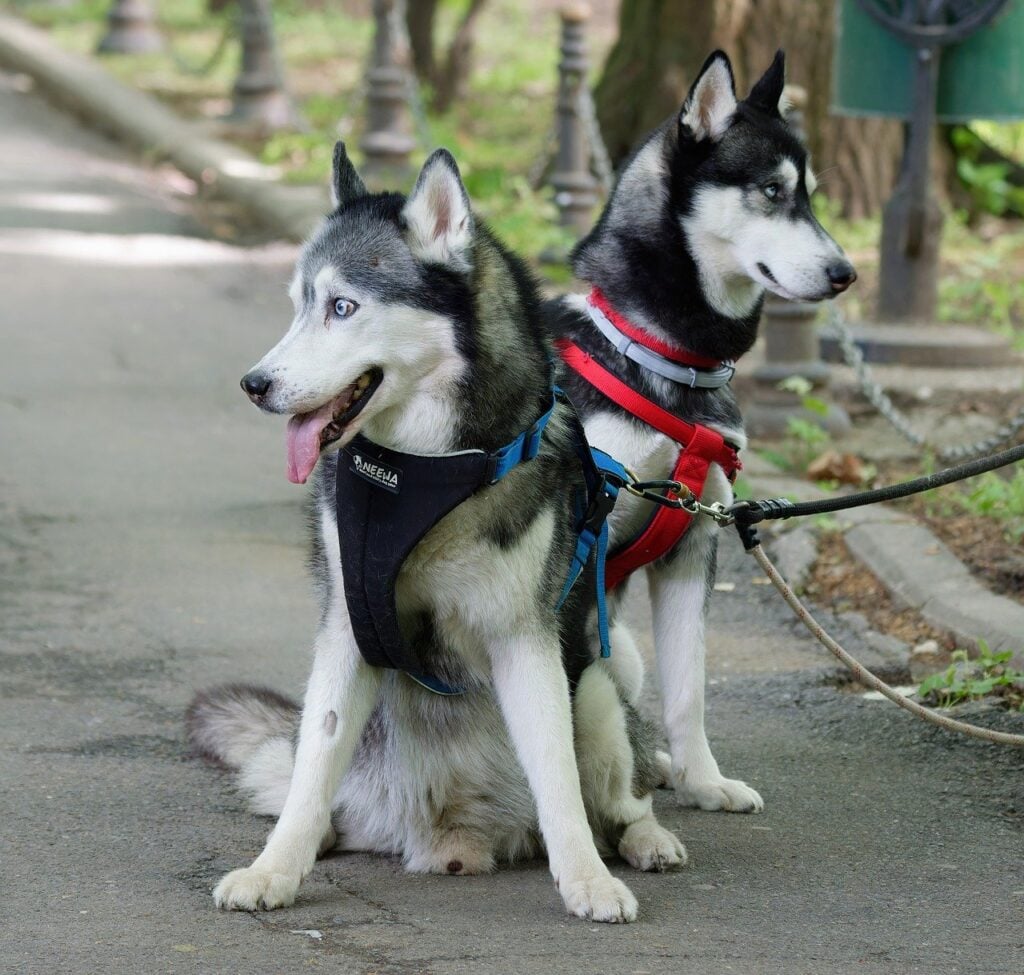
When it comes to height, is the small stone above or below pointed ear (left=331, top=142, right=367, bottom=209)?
below

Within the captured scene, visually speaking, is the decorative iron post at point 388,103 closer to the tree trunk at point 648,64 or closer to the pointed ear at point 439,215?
the tree trunk at point 648,64

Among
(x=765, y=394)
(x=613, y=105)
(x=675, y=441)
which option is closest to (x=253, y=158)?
(x=613, y=105)

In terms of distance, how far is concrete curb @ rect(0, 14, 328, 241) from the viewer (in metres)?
11.4

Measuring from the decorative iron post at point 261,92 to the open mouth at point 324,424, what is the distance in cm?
1100

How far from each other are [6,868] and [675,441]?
1.89 m

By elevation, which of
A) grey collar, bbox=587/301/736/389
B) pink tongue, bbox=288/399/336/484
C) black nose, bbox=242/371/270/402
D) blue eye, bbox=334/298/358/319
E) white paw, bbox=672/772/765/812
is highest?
blue eye, bbox=334/298/358/319

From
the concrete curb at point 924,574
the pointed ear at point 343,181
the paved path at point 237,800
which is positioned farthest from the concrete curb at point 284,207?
the pointed ear at point 343,181

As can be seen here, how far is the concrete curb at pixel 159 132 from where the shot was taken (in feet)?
37.4

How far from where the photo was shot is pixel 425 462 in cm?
333

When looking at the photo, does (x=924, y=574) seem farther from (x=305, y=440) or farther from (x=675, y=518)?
(x=305, y=440)

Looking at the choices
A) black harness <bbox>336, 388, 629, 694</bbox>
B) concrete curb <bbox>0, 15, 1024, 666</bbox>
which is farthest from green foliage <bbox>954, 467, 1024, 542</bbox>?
black harness <bbox>336, 388, 629, 694</bbox>

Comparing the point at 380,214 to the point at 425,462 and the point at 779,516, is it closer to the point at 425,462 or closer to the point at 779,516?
the point at 425,462

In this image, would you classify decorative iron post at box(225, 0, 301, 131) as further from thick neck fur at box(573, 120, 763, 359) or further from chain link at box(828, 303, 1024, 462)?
thick neck fur at box(573, 120, 763, 359)

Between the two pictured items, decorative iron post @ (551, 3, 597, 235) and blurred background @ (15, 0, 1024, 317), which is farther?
blurred background @ (15, 0, 1024, 317)
